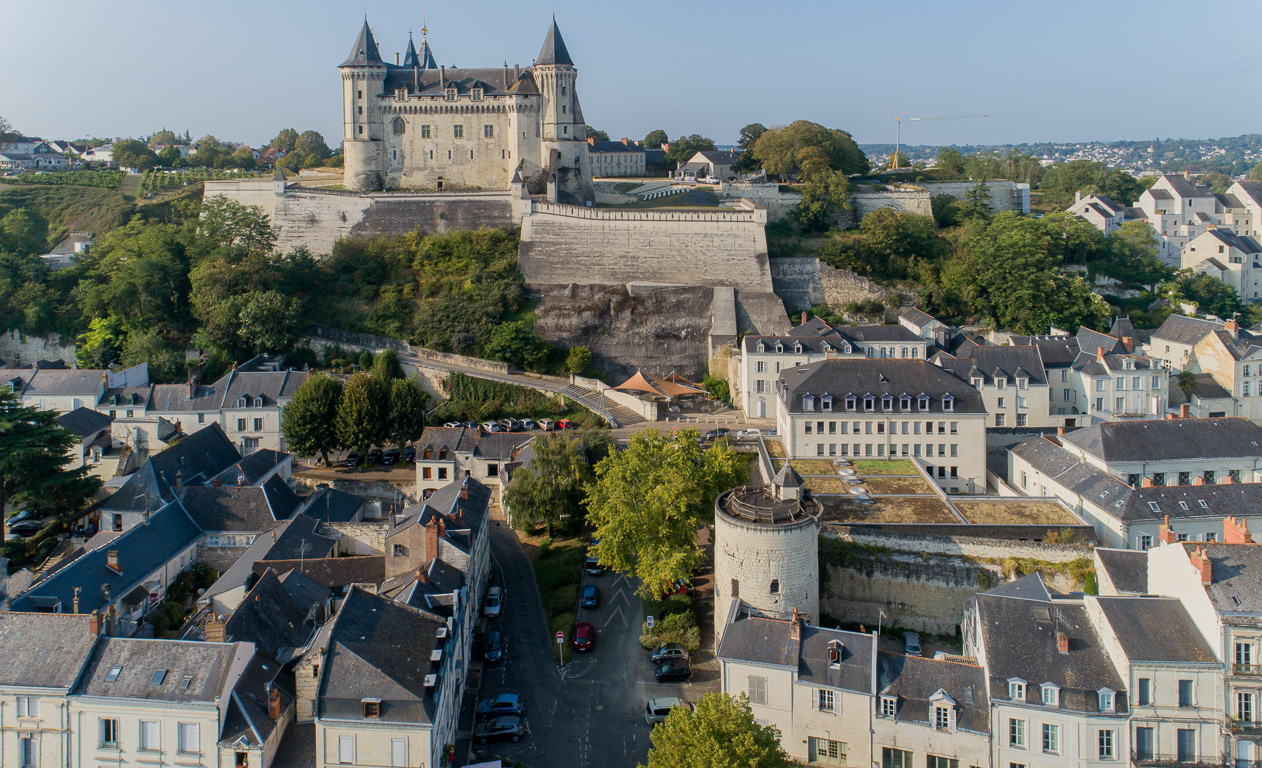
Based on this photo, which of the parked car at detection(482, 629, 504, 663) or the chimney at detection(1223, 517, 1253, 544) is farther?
the parked car at detection(482, 629, 504, 663)

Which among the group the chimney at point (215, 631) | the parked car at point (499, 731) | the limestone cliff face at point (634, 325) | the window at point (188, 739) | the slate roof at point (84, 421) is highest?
the limestone cliff face at point (634, 325)

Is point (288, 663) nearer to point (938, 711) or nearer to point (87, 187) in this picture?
point (938, 711)

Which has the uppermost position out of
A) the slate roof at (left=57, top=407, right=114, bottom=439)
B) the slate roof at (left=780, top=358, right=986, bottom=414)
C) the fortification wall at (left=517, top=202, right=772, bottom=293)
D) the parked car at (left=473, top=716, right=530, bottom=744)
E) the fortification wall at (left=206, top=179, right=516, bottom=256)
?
the fortification wall at (left=206, top=179, right=516, bottom=256)

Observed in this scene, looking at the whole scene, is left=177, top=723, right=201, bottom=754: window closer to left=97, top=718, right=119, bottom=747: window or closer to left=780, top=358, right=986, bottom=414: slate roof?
left=97, top=718, right=119, bottom=747: window

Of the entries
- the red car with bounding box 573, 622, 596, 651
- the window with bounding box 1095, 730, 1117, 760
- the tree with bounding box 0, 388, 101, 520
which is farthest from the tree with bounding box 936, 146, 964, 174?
the tree with bounding box 0, 388, 101, 520

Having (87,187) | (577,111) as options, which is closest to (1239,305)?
(577,111)

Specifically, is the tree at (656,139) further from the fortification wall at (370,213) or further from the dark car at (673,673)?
the dark car at (673,673)

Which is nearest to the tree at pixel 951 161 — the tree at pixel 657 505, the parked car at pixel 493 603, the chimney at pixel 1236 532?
the tree at pixel 657 505
